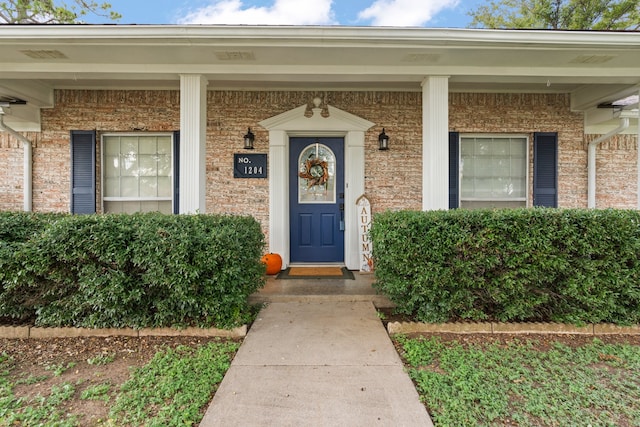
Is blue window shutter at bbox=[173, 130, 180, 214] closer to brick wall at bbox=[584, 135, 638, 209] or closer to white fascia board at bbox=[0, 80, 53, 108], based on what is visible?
white fascia board at bbox=[0, 80, 53, 108]

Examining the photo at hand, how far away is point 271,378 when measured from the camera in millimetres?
2219

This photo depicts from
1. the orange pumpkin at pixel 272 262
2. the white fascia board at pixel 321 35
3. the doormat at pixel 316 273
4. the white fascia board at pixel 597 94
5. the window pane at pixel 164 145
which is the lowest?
the doormat at pixel 316 273

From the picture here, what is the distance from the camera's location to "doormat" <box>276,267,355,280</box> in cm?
442

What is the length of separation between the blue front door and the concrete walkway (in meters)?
1.91

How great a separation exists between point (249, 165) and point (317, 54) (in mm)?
1997

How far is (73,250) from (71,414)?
4.38 feet

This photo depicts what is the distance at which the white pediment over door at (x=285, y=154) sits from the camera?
485cm

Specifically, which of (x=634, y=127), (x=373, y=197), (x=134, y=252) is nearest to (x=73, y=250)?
(x=134, y=252)

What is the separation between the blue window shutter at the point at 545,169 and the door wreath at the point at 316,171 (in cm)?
317

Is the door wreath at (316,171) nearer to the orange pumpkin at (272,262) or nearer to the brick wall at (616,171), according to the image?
the orange pumpkin at (272,262)

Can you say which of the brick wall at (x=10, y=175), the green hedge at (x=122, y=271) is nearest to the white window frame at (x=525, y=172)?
the green hedge at (x=122, y=271)

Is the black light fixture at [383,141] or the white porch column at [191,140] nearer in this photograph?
the white porch column at [191,140]

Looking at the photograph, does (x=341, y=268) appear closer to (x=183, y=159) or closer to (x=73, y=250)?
(x=183, y=159)

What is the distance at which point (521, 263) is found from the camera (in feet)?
9.38
